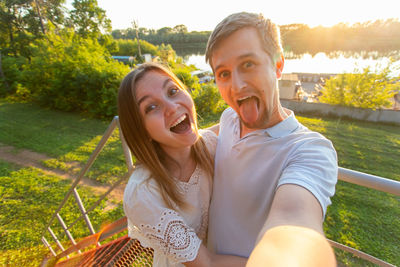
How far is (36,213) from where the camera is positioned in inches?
169

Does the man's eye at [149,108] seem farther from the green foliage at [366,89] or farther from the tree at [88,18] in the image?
the tree at [88,18]

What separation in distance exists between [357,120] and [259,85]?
564 inches

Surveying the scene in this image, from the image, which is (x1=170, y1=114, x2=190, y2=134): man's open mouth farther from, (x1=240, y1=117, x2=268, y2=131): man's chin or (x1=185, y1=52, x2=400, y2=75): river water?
(x1=185, y1=52, x2=400, y2=75): river water

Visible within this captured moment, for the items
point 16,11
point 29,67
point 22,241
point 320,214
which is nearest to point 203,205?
point 320,214

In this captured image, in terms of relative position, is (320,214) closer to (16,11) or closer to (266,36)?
(266,36)

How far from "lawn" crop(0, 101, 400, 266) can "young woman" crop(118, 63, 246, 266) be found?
3058 mm

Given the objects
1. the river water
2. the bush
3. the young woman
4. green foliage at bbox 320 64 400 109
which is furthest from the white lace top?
the river water

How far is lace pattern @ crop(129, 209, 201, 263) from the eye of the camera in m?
1.04

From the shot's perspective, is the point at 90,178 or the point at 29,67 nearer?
the point at 90,178

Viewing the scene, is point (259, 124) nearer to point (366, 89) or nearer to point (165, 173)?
point (165, 173)

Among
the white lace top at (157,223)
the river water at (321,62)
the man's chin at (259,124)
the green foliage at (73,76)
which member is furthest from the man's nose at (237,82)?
the river water at (321,62)

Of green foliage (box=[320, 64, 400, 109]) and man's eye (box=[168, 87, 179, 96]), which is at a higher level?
man's eye (box=[168, 87, 179, 96])

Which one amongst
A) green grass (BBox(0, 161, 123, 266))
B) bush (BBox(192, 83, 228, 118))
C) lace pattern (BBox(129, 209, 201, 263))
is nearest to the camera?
lace pattern (BBox(129, 209, 201, 263))

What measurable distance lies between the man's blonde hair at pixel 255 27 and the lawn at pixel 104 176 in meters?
3.43
